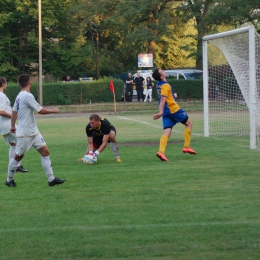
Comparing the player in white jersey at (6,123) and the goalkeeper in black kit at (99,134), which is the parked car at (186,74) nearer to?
the goalkeeper in black kit at (99,134)

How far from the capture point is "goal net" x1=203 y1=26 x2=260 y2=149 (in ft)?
50.5

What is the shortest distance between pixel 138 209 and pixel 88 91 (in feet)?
125

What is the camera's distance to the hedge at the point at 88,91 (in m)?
45.4

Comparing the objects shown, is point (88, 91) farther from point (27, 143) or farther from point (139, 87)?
point (27, 143)

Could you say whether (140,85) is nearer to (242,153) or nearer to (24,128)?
(242,153)

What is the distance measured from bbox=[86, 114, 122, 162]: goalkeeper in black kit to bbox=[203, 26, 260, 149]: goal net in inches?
155

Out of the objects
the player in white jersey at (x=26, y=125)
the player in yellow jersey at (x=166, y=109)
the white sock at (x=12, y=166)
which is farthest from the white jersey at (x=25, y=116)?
the player in yellow jersey at (x=166, y=109)

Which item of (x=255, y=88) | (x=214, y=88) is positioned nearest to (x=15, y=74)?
(x=214, y=88)

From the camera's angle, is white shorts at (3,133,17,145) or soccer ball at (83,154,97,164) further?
soccer ball at (83,154,97,164)

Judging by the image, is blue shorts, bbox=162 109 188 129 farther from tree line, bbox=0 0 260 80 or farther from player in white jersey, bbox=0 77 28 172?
tree line, bbox=0 0 260 80

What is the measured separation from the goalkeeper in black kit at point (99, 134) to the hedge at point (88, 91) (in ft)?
105

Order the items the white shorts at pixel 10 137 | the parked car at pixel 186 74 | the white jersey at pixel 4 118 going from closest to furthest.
A: the white jersey at pixel 4 118 → the white shorts at pixel 10 137 → the parked car at pixel 186 74

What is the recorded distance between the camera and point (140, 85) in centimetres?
4519

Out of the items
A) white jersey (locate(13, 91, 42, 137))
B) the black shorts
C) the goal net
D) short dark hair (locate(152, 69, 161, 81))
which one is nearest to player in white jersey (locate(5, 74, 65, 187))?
white jersey (locate(13, 91, 42, 137))
